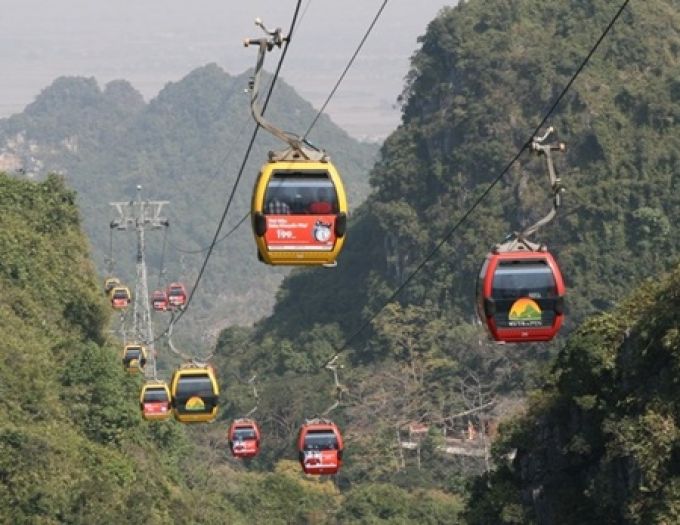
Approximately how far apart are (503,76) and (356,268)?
21187 mm

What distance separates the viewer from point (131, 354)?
61.3 m

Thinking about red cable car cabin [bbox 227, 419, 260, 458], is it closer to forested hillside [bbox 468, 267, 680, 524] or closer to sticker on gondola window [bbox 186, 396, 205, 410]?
forested hillside [bbox 468, 267, 680, 524]

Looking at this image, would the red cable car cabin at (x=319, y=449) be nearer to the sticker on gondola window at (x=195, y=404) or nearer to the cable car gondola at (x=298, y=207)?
the sticker on gondola window at (x=195, y=404)

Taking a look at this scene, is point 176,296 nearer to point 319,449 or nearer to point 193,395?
point 319,449

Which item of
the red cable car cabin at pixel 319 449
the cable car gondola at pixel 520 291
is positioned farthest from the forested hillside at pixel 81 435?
the cable car gondola at pixel 520 291

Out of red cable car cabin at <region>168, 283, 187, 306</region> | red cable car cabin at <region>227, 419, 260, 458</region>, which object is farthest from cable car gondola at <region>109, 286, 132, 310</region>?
red cable car cabin at <region>227, 419, 260, 458</region>

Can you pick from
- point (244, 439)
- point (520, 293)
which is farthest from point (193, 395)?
point (520, 293)

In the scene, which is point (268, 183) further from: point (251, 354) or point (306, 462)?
point (251, 354)

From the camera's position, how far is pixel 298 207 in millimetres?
19859

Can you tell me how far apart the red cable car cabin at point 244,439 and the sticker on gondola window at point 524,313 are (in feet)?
88.6

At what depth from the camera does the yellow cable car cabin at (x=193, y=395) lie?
37.3 metres

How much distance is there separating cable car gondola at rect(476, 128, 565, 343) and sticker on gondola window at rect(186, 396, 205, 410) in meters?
16.8

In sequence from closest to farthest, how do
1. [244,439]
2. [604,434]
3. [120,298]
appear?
[604,434] < [244,439] < [120,298]

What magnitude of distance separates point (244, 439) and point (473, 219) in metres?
58.1
